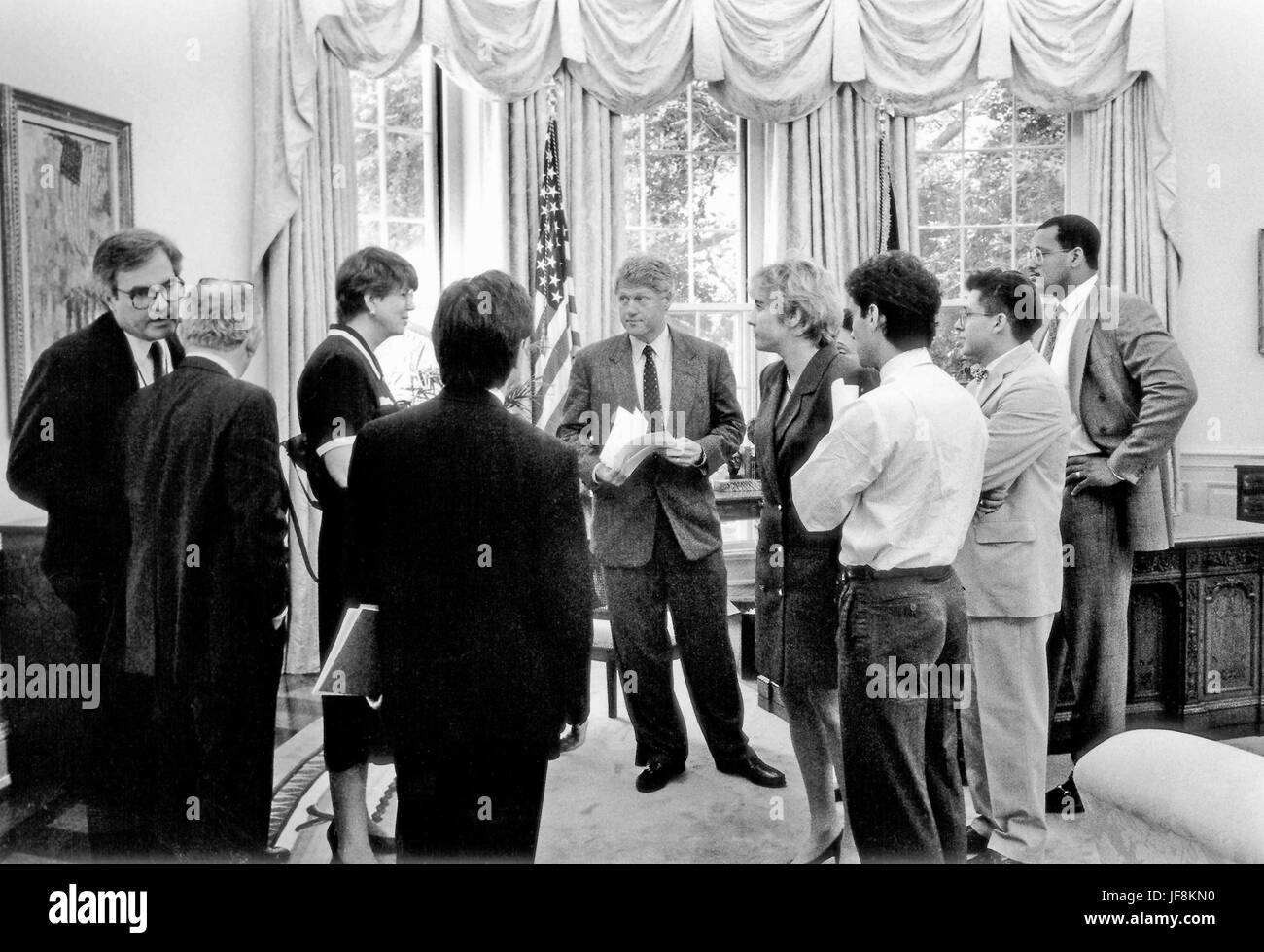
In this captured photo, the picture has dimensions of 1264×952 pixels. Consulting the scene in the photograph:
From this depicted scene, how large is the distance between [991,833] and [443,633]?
1.80 metres

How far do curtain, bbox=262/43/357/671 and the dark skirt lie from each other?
1.88 m

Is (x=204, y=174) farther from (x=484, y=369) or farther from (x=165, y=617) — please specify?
(x=484, y=369)

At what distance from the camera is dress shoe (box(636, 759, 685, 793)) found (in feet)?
11.1

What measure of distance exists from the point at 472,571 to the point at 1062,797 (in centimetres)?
222

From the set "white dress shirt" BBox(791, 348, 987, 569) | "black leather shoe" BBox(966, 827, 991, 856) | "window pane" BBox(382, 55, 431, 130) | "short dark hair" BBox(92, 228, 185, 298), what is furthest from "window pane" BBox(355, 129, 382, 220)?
"black leather shoe" BBox(966, 827, 991, 856)

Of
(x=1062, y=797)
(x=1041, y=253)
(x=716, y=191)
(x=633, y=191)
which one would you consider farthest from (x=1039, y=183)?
(x=1062, y=797)

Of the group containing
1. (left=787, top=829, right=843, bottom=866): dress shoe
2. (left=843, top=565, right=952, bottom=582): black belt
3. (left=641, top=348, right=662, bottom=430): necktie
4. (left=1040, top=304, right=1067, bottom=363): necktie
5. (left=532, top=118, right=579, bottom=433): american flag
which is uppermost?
(left=532, top=118, right=579, bottom=433): american flag

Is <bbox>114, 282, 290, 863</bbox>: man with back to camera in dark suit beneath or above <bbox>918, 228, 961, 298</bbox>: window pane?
beneath

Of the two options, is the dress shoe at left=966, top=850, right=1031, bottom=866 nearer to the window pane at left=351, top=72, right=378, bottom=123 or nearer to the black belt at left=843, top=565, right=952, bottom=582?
the black belt at left=843, top=565, right=952, bottom=582

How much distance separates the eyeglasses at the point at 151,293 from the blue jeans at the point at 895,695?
1750 mm

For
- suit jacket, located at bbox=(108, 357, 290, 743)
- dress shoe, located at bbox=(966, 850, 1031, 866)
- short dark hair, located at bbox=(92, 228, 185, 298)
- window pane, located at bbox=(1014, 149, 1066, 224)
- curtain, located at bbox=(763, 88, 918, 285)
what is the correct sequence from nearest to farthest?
suit jacket, located at bbox=(108, 357, 290, 743) < short dark hair, located at bbox=(92, 228, 185, 298) < dress shoe, located at bbox=(966, 850, 1031, 866) < curtain, located at bbox=(763, 88, 918, 285) < window pane, located at bbox=(1014, 149, 1066, 224)

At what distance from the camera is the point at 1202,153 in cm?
432

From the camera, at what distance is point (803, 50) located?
18.4 ft
